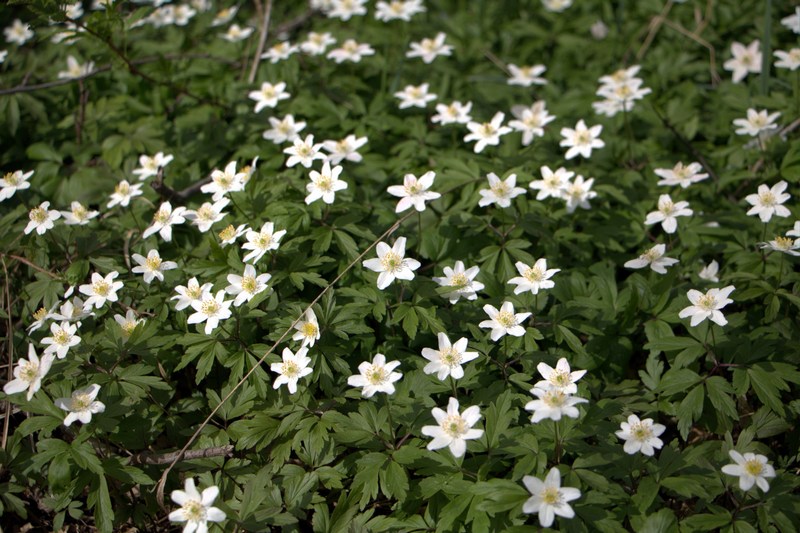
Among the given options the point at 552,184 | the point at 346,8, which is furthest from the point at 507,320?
the point at 346,8

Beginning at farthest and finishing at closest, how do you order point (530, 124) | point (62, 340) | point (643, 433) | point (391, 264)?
point (530, 124) → point (391, 264) → point (62, 340) → point (643, 433)

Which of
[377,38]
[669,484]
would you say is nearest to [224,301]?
[669,484]

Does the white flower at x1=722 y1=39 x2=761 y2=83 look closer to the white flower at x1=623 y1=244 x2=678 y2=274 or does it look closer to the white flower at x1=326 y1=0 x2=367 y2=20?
the white flower at x1=623 y1=244 x2=678 y2=274

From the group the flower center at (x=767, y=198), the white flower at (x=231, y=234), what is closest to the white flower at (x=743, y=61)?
the flower center at (x=767, y=198)

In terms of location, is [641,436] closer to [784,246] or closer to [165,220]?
[784,246]

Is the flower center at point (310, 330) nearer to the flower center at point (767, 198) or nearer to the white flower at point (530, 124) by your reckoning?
the white flower at point (530, 124)

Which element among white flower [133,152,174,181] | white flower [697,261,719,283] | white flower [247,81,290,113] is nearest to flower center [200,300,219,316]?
white flower [133,152,174,181]

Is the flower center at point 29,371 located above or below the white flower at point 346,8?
below

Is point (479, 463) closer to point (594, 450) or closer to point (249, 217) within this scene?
point (594, 450)

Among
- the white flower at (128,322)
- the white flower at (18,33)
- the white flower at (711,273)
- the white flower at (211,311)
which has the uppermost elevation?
the white flower at (18,33)
